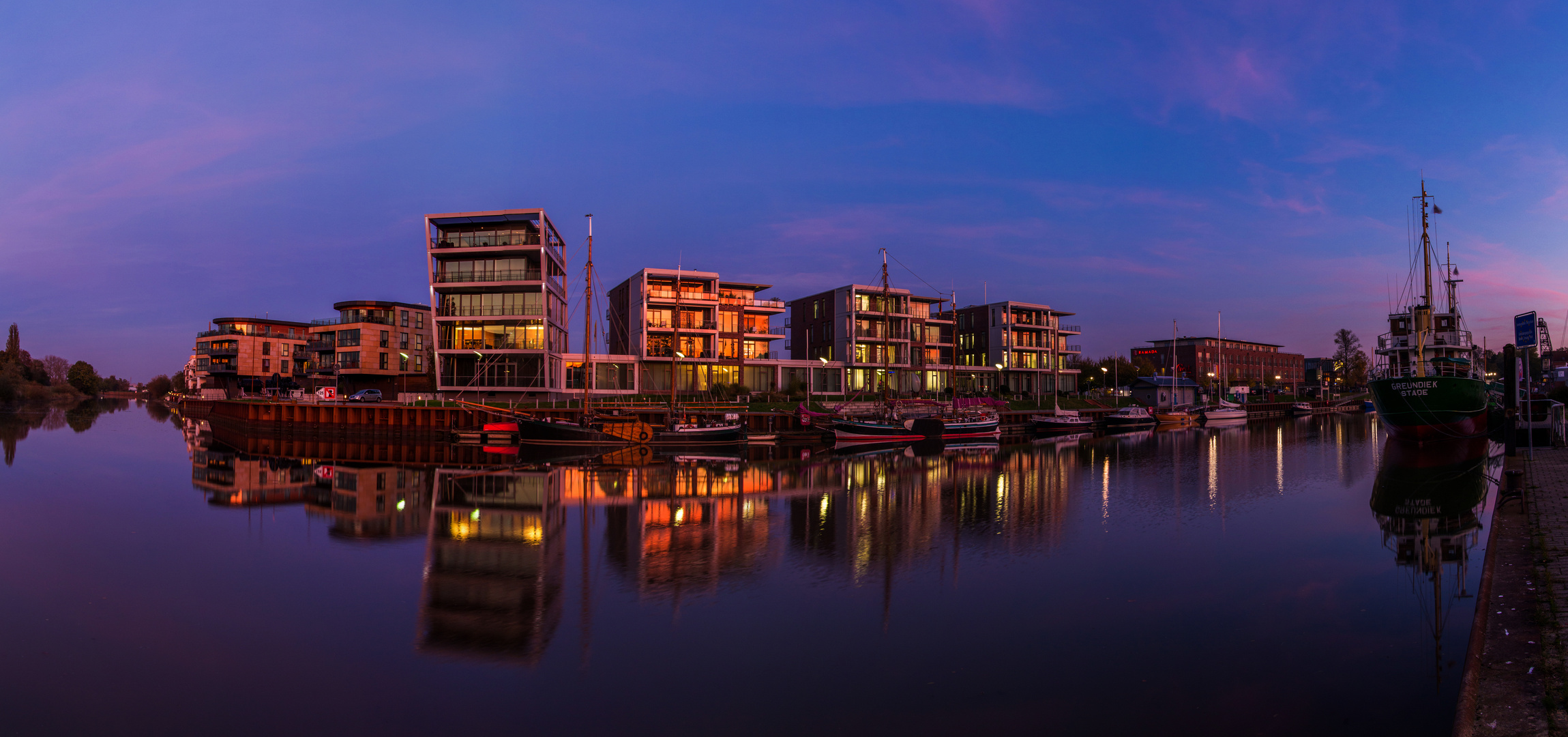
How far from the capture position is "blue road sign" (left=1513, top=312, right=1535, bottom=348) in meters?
24.3

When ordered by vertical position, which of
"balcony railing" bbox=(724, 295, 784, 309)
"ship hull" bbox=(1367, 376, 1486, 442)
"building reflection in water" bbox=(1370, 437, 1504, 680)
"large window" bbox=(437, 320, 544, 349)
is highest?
"balcony railing" bbox=(724, 295, 784, 309)

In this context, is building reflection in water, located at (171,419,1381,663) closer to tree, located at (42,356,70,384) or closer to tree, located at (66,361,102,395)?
tree, located at (66,361,102,395)

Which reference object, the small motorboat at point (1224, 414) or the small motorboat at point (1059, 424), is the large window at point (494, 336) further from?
the small motorboat at point (1224, 414)

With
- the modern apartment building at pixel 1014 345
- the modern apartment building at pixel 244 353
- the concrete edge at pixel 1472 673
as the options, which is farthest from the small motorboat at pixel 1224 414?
the modern apartment building at pixel 244 353

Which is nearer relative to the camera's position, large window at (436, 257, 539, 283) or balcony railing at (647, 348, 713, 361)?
large window at (436, 257, 539, 283)

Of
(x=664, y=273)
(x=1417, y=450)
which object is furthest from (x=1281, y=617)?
(x=664, y=273)

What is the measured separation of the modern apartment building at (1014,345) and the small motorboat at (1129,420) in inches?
633

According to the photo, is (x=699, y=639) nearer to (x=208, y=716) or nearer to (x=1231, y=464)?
(x=208, y=716)

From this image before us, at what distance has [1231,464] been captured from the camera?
33.9 metres

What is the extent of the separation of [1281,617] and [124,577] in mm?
20132

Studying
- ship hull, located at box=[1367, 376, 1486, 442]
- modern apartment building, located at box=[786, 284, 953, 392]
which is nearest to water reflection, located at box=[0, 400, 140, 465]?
modern apartment building, located at box=[786, 284, 953, 392]

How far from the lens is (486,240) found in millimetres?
58719

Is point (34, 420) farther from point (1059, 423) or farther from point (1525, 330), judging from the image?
point (1525, 330)

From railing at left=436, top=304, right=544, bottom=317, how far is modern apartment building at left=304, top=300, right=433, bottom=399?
3026 centimetres
